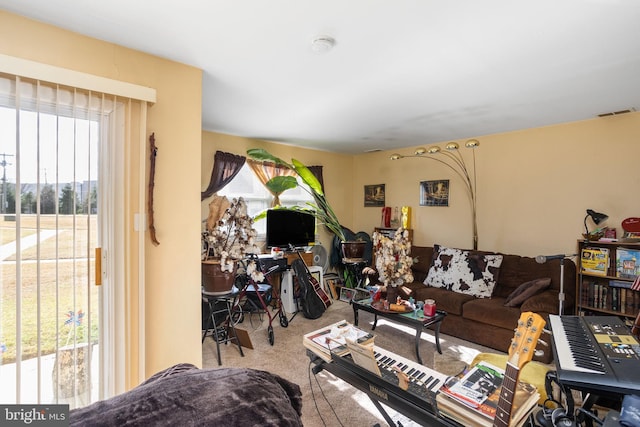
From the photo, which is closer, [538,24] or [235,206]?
[538,24]

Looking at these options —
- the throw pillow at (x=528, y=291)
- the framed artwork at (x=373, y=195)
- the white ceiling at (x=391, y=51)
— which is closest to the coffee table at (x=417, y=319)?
the throw pillow at (x=528, y=291)

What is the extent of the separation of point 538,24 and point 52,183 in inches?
112

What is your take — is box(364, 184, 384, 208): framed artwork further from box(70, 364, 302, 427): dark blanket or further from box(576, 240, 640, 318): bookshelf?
box(70, 364, 302, 427): dark blanket

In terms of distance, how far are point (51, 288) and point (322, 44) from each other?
2.11 m

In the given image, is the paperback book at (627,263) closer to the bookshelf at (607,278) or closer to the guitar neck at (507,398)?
the bookshelf at (607,278)

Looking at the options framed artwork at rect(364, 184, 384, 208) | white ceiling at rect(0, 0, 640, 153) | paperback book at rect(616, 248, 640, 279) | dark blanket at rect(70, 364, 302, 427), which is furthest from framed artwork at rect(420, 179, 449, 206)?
dark blanket at rect(70, 364, 302, 427)

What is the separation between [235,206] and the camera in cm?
266

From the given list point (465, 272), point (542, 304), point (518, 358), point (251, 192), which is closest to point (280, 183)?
point (251, 192)

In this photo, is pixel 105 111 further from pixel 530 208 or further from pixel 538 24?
pixel 530 208

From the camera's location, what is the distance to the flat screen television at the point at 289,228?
13.6ft

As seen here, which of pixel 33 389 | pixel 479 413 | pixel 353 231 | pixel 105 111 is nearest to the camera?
→ pixel 479 413

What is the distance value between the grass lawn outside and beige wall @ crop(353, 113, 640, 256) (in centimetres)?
423

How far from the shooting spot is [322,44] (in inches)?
71.1

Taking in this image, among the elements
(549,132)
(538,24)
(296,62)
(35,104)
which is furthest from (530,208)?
(35,104)
